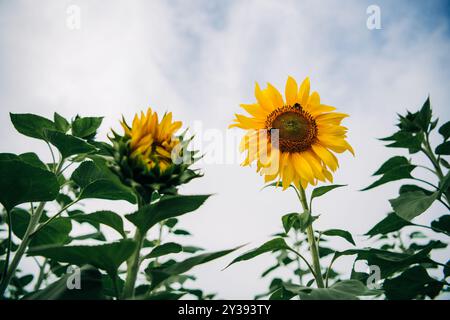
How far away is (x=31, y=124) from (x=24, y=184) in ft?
1.50

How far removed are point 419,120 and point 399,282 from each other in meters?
1.18

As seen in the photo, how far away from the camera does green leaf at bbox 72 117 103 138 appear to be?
1504 mm

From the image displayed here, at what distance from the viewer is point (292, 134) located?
1.93m

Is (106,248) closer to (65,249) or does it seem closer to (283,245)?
(65,249)

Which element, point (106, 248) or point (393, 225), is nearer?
point (106, 248)

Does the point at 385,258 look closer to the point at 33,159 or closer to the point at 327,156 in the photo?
the point at 327,156

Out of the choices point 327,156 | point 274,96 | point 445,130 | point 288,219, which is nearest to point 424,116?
point 445,130

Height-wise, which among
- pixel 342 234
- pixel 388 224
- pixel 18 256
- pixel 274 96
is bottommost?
pixel 18 256

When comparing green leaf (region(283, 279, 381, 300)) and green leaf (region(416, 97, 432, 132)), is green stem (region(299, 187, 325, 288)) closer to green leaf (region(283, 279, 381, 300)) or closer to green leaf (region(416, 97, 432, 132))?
green leaf (region(283, 279, 381, 300))

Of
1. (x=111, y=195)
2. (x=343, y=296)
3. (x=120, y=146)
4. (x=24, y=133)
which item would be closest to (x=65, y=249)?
(x=120, y=146)

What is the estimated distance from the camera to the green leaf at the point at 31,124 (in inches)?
53.5

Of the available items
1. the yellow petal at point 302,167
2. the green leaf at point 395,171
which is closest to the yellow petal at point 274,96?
the yellow petal at point 302,167

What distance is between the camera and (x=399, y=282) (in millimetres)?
1444

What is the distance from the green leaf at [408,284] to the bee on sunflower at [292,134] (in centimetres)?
56
